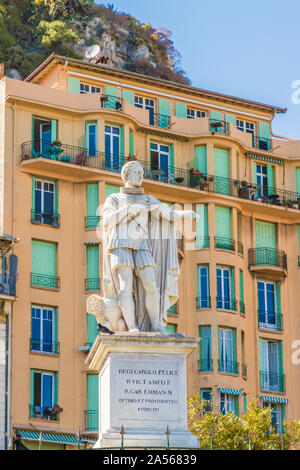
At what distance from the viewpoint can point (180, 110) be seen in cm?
7675

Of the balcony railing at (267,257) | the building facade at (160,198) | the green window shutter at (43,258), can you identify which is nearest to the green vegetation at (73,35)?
the building facade at (160,198)

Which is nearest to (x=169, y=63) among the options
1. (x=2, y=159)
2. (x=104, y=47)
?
(x=104, y=47)

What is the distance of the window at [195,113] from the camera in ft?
255

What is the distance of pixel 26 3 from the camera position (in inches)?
4796

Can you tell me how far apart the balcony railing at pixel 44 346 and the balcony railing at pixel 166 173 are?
8991 mm

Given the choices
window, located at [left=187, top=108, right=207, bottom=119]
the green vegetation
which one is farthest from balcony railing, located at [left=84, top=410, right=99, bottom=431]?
the green vegetation

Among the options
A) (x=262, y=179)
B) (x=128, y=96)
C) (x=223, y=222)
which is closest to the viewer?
(x=223, y=222)

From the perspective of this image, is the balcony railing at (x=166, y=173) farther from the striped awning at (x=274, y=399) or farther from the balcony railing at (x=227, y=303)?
the striped awning at (x=274, y=399)

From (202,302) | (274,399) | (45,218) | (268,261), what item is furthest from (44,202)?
(274,399)

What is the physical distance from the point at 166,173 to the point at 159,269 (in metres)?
43.0

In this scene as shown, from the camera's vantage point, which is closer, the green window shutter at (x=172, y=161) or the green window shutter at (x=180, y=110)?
the green window shutter at (x=172, y=161)

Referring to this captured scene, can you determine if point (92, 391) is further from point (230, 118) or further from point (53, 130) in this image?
point (230, 118)
